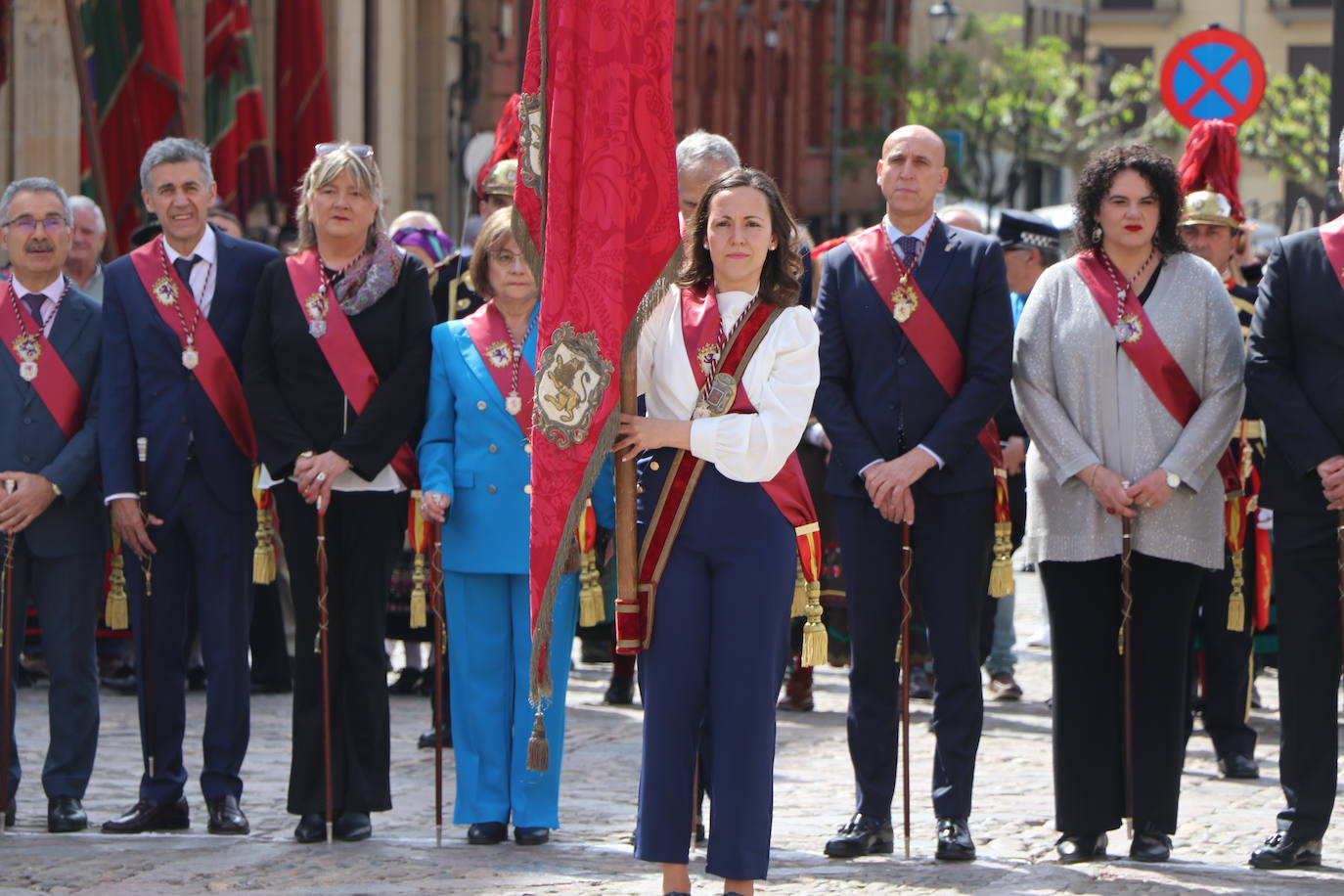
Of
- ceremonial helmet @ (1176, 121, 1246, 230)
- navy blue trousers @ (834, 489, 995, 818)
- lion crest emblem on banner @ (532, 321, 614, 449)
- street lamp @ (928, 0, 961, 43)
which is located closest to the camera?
lion crest emblem on banner @ (532, 321, 614, 449)

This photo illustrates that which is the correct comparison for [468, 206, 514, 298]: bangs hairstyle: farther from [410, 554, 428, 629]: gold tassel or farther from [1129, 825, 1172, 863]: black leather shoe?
[1129, 825, 1172, 863]: black leather shoe

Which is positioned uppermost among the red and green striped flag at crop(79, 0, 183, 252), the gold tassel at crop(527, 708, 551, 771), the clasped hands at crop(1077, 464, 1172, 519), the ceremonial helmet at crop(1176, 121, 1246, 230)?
the red and green striped flag at crop(79, 0, 183, 252)

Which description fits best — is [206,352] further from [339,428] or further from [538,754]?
[538,754]

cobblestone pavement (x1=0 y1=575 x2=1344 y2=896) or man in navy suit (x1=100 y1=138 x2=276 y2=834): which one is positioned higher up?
man in navy suit (x1=100 y1=138 x2=276 y2=834)

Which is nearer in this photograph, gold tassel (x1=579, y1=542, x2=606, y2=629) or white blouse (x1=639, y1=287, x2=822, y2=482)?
white blouse (x1=639, y1=287, x2=822, y2=482)

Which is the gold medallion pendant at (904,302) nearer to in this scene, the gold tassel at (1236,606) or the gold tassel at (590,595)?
the gold tassel at (590,595)

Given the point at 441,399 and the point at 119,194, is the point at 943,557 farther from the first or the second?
the point at 119,194

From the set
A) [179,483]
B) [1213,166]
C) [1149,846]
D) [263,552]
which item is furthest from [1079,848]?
[1213,166]

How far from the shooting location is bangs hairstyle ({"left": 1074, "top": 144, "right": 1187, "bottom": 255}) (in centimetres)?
770

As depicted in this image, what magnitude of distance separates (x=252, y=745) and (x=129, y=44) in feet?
24.0

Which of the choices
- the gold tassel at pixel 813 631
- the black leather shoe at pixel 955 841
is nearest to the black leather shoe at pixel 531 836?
the black leather shoe at pixel 955 841

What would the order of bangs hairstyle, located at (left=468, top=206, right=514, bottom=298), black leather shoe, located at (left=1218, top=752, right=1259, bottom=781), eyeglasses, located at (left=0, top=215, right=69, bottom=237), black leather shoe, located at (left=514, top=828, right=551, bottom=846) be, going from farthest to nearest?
black leather shoe, located at (left=1218, top=752, right=1259, bottom=781)
eyeglasses, located at (left=0, top=215, right=69, bottom=237)
bangs hairstyle, located at (left=468, top=206, right=514, bottom=298)
black leather shoe, located at (left=514, top=828, right=551, bottom=846)

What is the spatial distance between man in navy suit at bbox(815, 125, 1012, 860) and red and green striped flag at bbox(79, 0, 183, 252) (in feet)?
27.6

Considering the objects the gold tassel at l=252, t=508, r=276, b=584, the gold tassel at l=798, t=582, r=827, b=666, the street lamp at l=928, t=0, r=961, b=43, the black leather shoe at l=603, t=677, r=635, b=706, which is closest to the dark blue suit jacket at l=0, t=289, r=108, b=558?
the gold tassel at l=252, t=508, r=276, b=584
